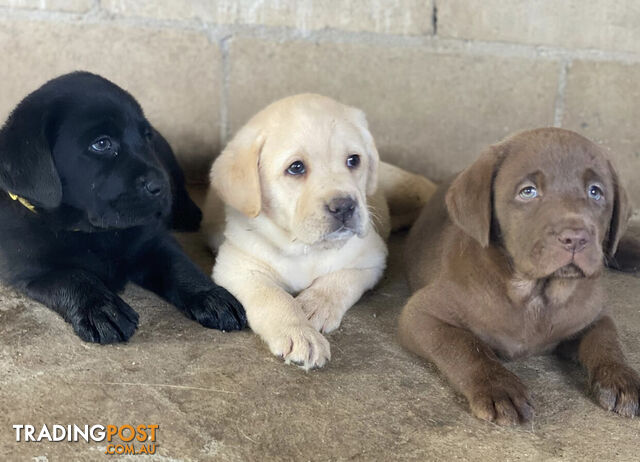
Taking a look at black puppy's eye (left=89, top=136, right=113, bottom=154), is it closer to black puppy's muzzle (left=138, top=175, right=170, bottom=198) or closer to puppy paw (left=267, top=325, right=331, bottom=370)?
black puppy's muzzle (left=138, top=175, right=170, bottom=198)

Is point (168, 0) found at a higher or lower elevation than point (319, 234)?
higher

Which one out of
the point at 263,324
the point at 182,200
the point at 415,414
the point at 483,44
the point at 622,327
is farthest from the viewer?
the point at 483,44

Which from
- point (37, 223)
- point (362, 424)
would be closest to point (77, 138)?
point (37, 223)

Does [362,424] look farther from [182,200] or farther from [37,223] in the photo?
[182,200]

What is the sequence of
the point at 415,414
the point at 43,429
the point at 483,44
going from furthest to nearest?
the point at 483,44 → the point at 415,414 → the point at 43,429

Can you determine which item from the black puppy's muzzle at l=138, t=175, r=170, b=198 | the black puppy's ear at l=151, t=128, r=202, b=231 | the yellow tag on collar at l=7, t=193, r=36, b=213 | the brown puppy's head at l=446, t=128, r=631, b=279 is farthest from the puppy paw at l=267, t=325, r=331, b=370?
the black puppy's ear at l=151, t=128, r=202, b=231

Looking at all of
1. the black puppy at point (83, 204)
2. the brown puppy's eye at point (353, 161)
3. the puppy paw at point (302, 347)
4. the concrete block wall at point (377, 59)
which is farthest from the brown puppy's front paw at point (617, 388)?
the concrete block wall at point (377, 59)

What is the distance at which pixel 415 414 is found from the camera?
2.46m

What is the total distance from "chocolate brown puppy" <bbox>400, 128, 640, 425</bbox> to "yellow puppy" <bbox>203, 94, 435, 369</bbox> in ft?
1.32

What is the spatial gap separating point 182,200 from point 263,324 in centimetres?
143

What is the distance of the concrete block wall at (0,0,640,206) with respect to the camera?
169 inches

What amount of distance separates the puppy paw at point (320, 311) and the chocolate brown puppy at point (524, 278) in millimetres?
315

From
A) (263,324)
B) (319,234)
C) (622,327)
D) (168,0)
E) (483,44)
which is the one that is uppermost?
(168,0)

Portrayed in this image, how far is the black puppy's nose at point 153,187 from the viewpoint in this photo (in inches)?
119
